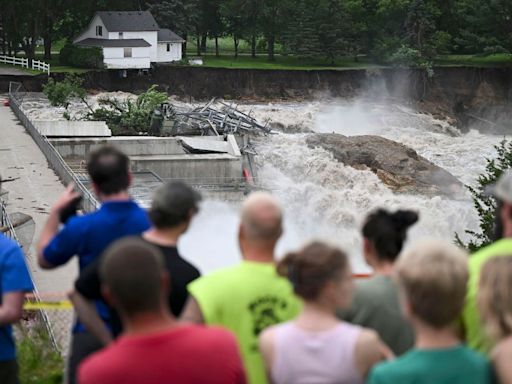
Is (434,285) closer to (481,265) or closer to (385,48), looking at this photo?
(481,265)

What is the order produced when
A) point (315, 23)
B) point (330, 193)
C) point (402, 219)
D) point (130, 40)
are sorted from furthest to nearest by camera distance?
point (315, 23)
point (130, 40)
point (330, 193)
point (402, 219)

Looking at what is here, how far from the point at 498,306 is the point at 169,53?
70327 mm

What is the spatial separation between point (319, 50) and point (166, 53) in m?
11.8

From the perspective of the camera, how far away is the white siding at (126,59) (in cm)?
6988

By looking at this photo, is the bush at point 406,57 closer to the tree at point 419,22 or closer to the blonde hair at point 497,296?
the tree at point 419,22

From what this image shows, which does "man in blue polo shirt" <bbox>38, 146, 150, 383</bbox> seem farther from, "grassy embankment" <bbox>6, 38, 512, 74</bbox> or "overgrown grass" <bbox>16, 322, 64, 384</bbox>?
"grassy embankment" <bbox>6, 38, 512, 74</bbox>

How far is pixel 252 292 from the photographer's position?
5332 millimetres

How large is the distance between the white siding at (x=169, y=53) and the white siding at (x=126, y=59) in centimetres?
192

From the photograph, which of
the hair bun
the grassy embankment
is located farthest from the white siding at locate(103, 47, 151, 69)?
the hair bun

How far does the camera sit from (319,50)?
3014 inches

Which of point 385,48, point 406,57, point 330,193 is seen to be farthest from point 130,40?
point 330,193

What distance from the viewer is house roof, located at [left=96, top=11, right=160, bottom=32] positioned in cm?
7250

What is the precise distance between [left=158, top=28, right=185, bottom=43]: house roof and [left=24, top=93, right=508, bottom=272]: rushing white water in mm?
15592

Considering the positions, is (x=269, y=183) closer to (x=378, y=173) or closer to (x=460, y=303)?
(x=378, y=173)
